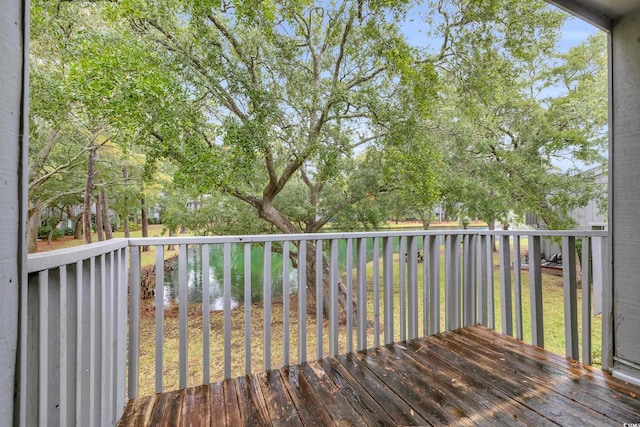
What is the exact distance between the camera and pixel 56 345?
3.01 feet

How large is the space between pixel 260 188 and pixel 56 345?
17.3ft

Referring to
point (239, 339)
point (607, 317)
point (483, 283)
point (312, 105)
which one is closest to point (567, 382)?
point (607, 317)

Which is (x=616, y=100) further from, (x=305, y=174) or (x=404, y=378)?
(x=305, y=174)

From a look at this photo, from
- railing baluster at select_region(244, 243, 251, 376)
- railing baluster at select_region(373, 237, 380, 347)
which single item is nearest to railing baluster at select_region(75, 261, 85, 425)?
railing baluster at select_region(244, 243, 251, 376)

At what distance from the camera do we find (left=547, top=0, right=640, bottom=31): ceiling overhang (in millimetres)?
1721

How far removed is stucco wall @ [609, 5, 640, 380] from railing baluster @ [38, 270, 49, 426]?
2818 mm

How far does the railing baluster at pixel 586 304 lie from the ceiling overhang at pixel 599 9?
147 cm

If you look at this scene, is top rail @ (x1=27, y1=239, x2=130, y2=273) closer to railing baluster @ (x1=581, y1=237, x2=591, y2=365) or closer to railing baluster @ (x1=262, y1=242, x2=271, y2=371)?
railing baluster @ (x1=262, y1=242, x2=271, y2=371)

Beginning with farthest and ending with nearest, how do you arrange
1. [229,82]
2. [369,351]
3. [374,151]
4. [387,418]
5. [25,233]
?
[374,151]
[229,82]
[369,351]
[387,418]
[25,233]

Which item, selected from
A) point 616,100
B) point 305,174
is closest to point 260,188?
point 305,174

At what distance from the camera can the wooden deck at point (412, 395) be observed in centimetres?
A: 148

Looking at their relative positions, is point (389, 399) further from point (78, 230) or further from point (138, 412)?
point (78, 230)

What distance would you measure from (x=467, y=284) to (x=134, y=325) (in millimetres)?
2650

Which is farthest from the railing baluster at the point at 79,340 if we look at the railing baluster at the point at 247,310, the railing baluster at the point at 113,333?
the railing baluster at the point at 247,310
